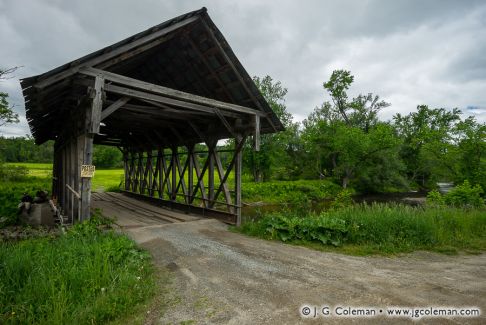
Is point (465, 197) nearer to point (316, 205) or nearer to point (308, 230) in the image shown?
point (308, 230)

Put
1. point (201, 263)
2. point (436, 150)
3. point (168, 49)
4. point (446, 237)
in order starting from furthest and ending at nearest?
1. point (436, 150)
2. point (168, 49)
3. point (446, 237)
4. point (201, 263)

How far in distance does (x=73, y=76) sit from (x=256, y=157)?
897 inches

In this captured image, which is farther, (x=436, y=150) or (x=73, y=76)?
(x=436, y=150)

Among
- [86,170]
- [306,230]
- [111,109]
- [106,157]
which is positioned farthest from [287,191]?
[106,157]

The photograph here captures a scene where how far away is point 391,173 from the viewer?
91.9 ft

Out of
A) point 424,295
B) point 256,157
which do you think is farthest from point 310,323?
point 256,157

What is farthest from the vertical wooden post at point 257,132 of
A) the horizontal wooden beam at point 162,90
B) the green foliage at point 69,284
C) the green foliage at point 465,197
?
the green foliage at point 465,197

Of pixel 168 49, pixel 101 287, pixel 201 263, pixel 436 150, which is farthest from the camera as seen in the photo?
pixel 436 150

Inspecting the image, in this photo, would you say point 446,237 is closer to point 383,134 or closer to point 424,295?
point 424,295

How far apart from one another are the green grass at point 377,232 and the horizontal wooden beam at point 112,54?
18.1 feet

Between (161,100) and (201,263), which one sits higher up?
(161,100)

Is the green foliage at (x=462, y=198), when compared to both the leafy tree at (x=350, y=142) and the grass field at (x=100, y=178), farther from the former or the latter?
the grass field at (x=100, y=178)

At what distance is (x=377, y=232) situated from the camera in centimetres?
658

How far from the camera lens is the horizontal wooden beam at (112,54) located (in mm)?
5080
